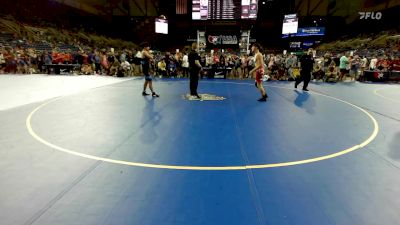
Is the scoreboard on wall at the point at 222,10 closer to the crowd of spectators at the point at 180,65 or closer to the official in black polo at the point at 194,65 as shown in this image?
the crowd of spectators at the point at 180,65

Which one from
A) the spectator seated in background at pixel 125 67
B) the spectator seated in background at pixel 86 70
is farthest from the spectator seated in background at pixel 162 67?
the spectator seated in background at pixel 86 70

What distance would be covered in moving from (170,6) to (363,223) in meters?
35.9

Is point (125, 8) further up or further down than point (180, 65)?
further up

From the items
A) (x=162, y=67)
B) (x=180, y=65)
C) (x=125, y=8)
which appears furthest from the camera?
(x=125, y=8)

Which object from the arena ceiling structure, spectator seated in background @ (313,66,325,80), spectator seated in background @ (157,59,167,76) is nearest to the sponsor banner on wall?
the arena ceiling structure

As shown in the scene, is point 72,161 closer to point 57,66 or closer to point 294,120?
point 294,120

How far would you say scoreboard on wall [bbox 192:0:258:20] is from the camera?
25.5m

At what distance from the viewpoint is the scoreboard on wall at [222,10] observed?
2550 centimetres

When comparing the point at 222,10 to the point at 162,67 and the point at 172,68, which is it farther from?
the point at 162,67

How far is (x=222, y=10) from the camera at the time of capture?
84.6ft

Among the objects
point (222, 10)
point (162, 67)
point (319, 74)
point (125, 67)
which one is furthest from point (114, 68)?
point (319, 74)

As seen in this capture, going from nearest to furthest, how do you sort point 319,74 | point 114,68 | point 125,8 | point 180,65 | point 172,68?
point 319,74 → point 172,68 → point 114,68 → point 180,65 → point 125,8

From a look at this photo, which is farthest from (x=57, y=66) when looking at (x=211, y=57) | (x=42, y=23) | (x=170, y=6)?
(x=170, y=6)

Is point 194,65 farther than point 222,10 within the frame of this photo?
No
